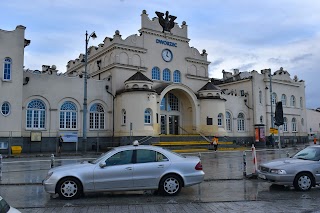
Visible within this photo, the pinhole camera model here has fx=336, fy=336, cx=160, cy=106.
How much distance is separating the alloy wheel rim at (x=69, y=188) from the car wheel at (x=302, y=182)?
6.92m

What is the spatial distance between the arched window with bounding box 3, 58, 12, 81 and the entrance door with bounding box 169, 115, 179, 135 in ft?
62.2

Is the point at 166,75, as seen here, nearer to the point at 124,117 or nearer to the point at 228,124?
the point at 124,117

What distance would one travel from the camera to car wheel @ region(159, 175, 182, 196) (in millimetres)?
9938

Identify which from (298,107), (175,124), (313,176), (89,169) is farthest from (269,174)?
(298,107)

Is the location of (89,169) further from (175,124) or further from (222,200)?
(175,124)

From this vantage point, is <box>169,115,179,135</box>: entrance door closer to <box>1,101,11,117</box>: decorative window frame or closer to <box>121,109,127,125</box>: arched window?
<box>121,109,127,125</box>: arched window

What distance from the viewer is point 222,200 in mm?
9562

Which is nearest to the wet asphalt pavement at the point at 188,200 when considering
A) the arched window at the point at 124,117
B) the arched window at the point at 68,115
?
the arched window at the point at 68,115

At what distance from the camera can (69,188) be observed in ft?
31.1

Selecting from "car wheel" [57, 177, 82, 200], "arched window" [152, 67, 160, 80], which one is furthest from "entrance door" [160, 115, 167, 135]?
"car wheel" [57, 177, 82, 200]

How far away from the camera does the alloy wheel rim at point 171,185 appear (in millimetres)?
9938

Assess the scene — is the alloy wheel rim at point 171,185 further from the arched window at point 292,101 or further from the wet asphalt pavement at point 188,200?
the arched window at point 292,101

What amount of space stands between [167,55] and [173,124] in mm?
8354

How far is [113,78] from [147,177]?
27054 millimetres
